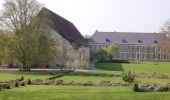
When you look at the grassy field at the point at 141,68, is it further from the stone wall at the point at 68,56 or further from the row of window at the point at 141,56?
the row of window at the point at 141,56

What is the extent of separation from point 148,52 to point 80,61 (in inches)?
2868

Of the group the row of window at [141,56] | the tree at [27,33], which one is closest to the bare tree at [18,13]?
the tree at [27,33]

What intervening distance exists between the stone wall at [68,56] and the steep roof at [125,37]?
60.9m

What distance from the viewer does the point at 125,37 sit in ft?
430

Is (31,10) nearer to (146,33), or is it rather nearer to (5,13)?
(5,13)

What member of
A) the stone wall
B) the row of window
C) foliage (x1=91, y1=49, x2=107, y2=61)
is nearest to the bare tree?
the stone wall

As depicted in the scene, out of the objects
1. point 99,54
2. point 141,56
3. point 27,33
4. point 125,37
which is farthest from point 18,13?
point 141,56

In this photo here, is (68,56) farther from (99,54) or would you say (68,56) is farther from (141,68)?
(99,54)

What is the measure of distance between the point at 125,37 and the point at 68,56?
6826cm

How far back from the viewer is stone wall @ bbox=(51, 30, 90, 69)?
62950 mm

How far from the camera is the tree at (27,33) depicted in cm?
5194

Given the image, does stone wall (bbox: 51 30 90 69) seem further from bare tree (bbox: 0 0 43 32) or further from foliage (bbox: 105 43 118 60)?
foliage (bbox: 105 43 118 60)

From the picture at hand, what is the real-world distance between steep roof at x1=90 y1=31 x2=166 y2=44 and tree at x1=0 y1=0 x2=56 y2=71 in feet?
250

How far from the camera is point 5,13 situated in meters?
53.1
